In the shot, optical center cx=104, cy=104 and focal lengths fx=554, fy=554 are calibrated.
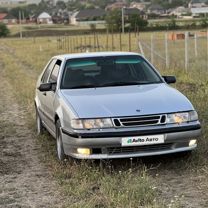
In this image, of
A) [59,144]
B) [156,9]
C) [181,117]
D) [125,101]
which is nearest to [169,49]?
[59,144]

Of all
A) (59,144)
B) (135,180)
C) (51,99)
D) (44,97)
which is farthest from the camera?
(44,97)

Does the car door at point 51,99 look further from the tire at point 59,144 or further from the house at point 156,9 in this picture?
the house at point 156,9

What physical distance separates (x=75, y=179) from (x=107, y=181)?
0.43 m

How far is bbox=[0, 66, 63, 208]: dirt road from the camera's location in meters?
5.73

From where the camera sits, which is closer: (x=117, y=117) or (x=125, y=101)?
(x=117, y=117)

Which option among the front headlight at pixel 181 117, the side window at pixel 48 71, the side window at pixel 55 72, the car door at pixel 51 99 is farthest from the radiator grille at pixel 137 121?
the side window at pixel 48 71

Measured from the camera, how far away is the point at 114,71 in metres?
8.05

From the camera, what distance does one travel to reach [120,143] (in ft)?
20.9

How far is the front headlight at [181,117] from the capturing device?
656cm

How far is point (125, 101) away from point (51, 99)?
1.47m

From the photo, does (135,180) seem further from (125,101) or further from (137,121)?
(125,101)

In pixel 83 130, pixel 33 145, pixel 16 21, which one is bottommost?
pixel 16 21

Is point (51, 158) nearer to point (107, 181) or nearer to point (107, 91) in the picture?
point (107, 91)

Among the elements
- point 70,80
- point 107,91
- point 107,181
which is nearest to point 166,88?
point 107,91
